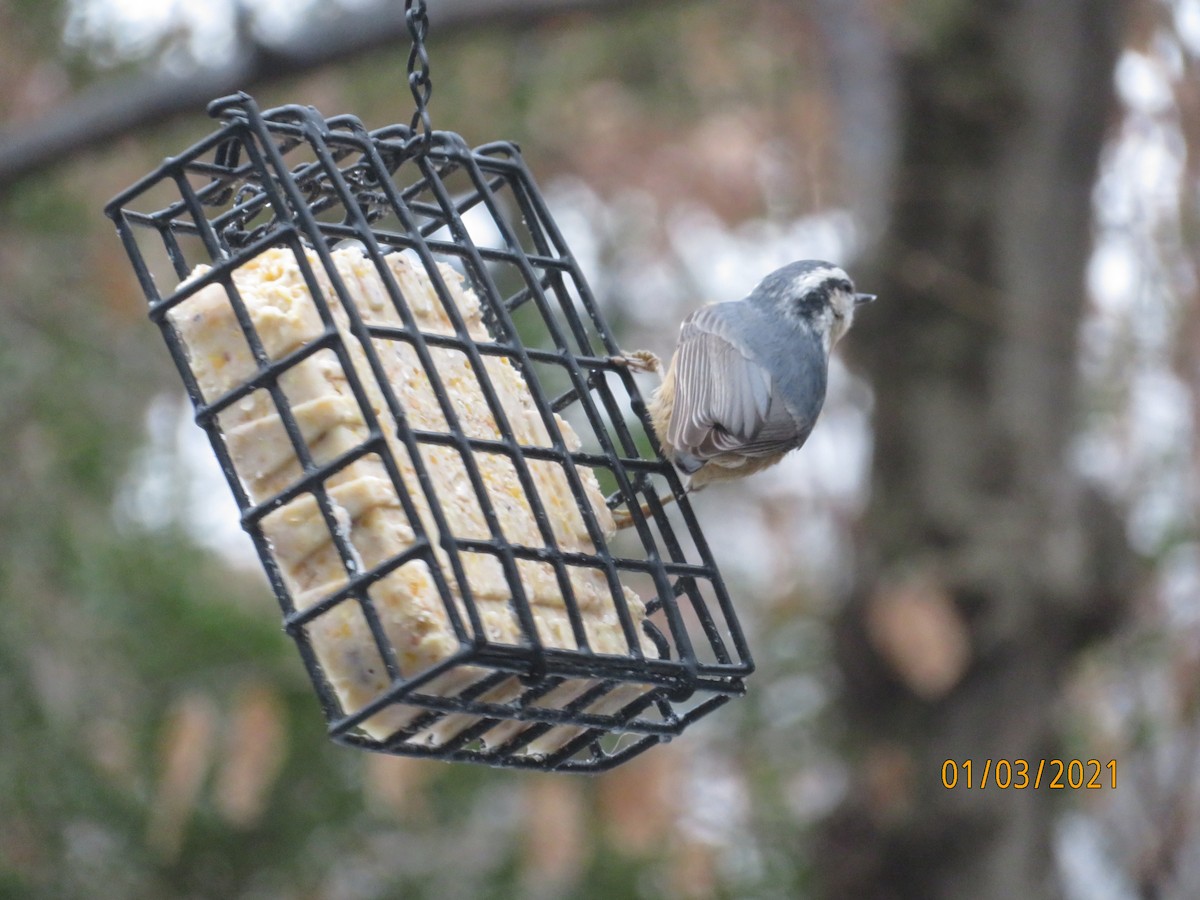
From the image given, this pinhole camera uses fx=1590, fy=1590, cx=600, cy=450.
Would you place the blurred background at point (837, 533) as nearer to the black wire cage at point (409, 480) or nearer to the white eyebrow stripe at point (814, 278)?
the white eyebrow stripe at point (814, 278)

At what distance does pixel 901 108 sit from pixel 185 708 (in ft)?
13.8

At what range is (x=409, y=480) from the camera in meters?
2.70

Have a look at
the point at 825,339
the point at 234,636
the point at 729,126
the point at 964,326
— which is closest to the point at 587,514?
the point at 825,339

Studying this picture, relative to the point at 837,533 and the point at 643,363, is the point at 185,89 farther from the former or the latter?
the point at 837,533

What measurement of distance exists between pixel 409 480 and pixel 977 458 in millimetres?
4686

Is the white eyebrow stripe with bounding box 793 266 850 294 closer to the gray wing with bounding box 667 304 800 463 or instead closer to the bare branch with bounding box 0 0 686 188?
the gray wing with bounding box 667 304 800 463

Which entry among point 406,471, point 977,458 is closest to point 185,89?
point 406,471

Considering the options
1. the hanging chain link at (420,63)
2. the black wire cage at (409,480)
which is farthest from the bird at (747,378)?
the hanging chain link at (420,63)

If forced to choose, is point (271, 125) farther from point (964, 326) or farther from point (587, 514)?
point (964, 326)

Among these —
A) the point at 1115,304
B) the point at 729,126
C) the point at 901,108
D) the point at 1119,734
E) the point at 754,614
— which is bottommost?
the point at 1119,734

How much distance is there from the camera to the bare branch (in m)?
5.62

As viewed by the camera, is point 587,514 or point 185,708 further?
point 185,708

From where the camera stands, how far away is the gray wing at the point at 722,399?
140 inches

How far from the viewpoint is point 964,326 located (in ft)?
23.5
